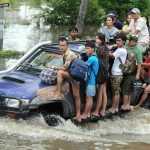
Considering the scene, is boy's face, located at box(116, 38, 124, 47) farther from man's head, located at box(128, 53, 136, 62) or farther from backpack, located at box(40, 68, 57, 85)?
backpack, located at box(40, 68, 57, 85)

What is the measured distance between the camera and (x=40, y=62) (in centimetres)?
1079

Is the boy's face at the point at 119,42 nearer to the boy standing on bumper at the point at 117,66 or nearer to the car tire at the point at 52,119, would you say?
the boy standing on bumper at the point at 117,66

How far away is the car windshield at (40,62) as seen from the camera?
34.6ft

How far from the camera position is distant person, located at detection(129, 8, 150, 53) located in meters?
12.6

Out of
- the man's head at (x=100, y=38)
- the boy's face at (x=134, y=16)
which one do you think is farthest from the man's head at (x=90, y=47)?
the boy's face at (x=134, y=16)

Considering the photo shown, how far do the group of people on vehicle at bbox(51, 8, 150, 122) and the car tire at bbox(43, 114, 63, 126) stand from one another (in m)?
0.38

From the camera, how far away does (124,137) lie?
34.7ft

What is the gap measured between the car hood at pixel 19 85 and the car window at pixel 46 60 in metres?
0.45

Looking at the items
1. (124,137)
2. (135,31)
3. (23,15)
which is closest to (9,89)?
(124,137)

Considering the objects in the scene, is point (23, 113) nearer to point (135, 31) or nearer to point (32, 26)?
point (135, 31)

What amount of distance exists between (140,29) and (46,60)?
2664 millimetres

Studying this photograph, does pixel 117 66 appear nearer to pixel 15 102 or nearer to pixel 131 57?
pixel 131 57

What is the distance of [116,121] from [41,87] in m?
2.30

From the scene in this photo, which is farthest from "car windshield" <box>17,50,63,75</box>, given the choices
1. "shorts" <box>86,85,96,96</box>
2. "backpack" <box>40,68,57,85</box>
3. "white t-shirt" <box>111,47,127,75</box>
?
"white t-shirt" <box>111,47,127,75</box>
